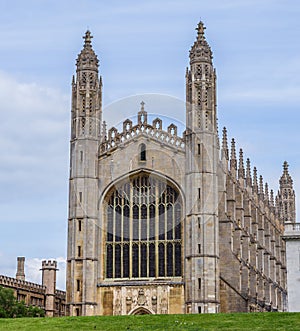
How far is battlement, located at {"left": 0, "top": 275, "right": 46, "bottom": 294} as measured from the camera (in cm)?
7669

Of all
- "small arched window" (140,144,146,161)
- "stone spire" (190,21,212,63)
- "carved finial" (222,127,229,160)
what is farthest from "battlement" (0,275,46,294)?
"stone spire" (190,21,212,63)

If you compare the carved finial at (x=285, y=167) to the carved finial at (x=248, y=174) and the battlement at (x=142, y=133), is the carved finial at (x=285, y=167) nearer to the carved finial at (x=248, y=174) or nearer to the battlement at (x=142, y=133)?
the carved finial at (x=248, y=174)

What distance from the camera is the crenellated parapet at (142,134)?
57.0 m

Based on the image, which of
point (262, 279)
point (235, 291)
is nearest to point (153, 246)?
point (235, 291)

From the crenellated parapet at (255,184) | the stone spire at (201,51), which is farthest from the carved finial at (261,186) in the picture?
the stone spire at (201,51)

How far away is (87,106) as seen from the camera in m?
58.2

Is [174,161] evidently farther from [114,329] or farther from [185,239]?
[114,329]

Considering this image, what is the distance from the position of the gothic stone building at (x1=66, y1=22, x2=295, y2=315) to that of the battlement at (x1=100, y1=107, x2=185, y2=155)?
60mm

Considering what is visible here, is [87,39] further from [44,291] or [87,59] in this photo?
[44,291]

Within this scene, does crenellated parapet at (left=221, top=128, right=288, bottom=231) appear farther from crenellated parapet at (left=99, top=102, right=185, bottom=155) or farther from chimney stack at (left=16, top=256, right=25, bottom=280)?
chimney stack at (left=16, top=256, right=25, bottom=280)

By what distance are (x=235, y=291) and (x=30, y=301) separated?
28211mm

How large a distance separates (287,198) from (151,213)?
115 feet

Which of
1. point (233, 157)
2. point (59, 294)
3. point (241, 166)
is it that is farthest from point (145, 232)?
point (59, 294)

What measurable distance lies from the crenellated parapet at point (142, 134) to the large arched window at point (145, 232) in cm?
234
